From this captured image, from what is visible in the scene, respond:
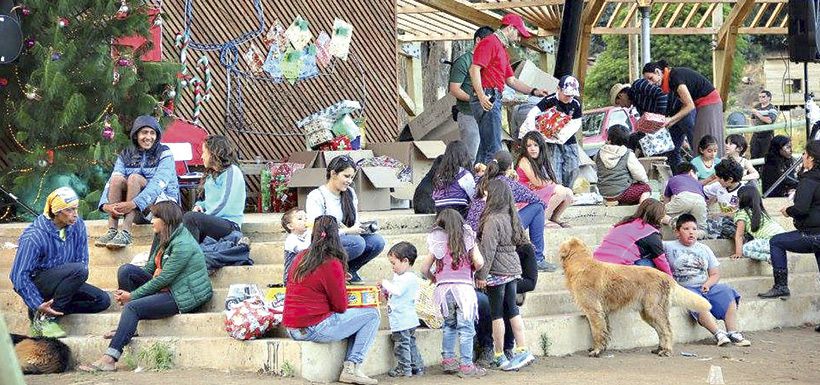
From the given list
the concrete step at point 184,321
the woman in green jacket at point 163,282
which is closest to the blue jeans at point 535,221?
the concrete step at point 184,321

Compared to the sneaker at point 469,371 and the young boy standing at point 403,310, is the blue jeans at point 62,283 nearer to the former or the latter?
the young boy standing at point 403,310

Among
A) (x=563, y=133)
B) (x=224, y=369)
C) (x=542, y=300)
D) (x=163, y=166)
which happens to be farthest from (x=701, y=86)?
(x=224, y=369)

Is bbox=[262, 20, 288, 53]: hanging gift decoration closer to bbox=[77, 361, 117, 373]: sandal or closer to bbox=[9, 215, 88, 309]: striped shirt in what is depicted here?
bbox=[9, 215, 88, 309]: striped shirt

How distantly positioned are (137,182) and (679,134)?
22.4 feet

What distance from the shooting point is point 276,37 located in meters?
16.7

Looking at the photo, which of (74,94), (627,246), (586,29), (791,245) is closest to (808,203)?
(791,245)

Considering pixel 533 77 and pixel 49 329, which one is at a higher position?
pixel 533 77

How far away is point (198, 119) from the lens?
619 inches

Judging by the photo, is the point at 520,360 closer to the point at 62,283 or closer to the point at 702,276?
the point at 702,276

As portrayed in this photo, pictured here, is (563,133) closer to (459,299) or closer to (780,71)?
(459,299)

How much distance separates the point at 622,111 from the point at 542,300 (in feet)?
30.3

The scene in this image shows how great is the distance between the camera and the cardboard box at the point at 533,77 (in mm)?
15461

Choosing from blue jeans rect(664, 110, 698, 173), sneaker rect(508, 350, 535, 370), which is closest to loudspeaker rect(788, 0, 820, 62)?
blue jeans rect(664, 110, 698, 173)

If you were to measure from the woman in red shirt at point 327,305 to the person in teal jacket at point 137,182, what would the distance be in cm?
290
